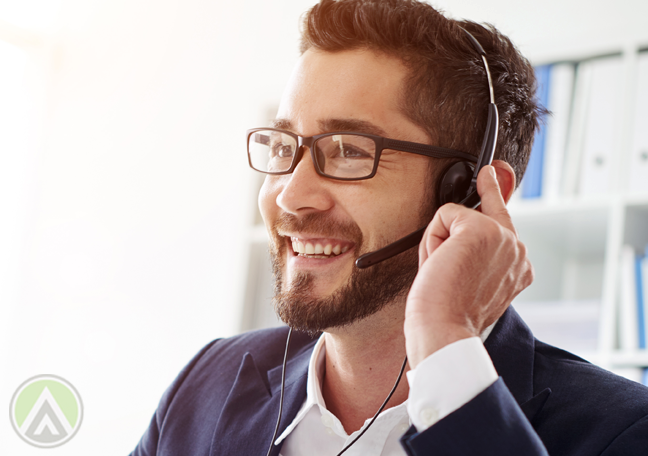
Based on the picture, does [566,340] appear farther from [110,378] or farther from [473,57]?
[110,378]

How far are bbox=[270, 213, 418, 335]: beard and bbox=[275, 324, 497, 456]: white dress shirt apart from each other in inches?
6.7

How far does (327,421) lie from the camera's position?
3.80 feet

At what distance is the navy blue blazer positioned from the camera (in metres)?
0.79

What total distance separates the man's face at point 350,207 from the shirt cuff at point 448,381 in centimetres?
28

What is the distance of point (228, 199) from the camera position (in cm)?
296

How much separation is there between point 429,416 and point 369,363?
1.21 ft

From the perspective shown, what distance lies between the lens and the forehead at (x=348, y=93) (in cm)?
114

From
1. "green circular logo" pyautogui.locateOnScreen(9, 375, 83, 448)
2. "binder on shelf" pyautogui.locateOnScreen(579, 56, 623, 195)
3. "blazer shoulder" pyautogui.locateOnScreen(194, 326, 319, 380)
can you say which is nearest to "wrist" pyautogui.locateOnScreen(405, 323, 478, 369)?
"blazer shoulder" pyautogui.locateOnScreen(194, 326, 319, 380)

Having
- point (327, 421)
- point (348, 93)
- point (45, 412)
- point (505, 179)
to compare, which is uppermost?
point (348, 93)

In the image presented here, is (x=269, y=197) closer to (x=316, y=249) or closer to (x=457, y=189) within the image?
(x=316, y=249)

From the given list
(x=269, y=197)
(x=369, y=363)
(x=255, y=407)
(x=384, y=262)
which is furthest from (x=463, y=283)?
(x=255, y=407)

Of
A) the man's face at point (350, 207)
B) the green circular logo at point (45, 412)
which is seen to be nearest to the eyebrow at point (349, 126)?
the man's face at point (350, 207)

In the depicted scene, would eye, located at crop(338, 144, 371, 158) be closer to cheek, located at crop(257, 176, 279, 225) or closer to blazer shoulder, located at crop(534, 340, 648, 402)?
cheek, located at crop(257, 176, 279, 225)

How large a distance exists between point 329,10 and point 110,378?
2.03 metres
